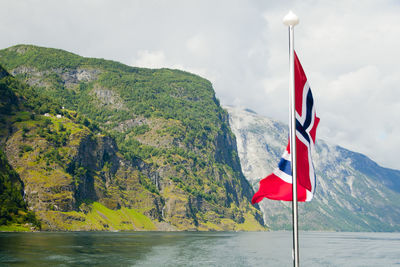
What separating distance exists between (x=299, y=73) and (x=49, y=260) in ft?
318

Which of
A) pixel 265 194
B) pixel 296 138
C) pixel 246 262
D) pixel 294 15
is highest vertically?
pixel 294 15

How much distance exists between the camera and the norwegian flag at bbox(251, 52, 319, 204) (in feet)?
77.3

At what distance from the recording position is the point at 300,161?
23.5 meters

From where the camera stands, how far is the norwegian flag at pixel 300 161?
23562mm

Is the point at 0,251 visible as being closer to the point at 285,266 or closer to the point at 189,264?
the point at 189,264

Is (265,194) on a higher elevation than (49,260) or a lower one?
higher

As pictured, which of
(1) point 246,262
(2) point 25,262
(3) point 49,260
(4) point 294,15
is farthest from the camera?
(1) point 246,262

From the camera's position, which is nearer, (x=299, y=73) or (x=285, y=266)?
(x=299, y=73)

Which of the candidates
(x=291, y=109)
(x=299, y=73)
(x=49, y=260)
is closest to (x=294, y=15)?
(x=299, y=73)

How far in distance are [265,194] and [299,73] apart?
22.0ft

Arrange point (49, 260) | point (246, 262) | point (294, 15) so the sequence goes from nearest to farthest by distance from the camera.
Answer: point (294, 15)
point (49, 260)
point (246, 262)

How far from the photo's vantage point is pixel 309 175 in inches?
944

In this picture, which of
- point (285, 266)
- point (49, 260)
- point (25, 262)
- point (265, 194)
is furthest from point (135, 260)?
point (265, 194)

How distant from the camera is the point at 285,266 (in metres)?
117
